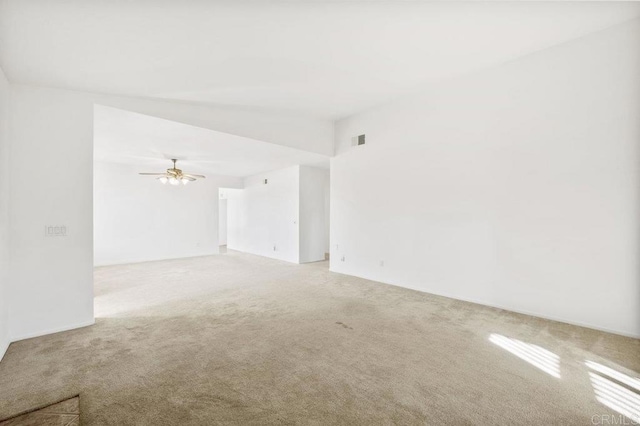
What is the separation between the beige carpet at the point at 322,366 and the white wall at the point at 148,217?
3969 millimetres

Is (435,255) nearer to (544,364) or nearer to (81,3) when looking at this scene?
(544,364)

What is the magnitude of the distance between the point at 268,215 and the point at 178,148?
11.3 ft

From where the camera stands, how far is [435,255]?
4.29 metres

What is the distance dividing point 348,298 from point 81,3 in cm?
429

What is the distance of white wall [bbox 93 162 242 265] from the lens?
690 cm

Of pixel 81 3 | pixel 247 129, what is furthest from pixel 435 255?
pixel 81 3

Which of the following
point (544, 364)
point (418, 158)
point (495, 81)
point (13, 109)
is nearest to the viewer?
point (544, 364)

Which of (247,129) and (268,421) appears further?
(247,129)

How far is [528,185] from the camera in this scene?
3.39 m

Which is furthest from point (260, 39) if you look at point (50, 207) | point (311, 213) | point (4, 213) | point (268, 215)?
point (268, 215)

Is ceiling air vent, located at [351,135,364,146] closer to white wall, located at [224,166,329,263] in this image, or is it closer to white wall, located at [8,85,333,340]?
white wall, located at [224,166,329,263]

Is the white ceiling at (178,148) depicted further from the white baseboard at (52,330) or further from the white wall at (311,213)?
the white baseboard at (52,330)

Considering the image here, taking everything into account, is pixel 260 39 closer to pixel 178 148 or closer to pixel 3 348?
pixel 178 148

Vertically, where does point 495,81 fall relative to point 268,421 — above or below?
above
